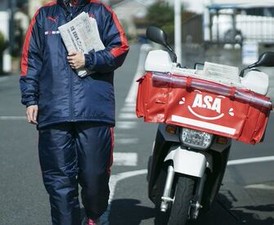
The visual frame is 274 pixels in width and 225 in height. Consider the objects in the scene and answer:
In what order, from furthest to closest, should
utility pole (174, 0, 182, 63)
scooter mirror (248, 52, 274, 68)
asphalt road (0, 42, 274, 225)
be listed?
utility pole (174, 0, 182, 63) < asphalt road (0, 42, 274, 225) < scooter mirror (248, 52, 274, 68)

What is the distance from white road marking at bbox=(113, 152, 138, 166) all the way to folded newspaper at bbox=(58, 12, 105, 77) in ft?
12.4

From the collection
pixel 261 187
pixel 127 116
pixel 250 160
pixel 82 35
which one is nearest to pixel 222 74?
pixel 82 35

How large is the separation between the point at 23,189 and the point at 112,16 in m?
2.81

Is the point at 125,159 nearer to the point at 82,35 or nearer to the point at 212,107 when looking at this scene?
the point at 212,107

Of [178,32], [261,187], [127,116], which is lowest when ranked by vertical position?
[127,116]

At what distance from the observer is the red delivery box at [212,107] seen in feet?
14.7

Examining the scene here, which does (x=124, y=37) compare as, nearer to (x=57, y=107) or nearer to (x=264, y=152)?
(x=57, y=107)

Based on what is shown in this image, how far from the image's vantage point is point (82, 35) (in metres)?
4.37

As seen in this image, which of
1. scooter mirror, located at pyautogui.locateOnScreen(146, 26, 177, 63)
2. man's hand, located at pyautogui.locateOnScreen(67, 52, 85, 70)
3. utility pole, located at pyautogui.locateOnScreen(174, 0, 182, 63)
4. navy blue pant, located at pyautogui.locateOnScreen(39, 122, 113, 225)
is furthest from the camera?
utility pole, located at pyautogui.locateOnScreen(174, 0, 182, 63)

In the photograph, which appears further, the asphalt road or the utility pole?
the utility pole

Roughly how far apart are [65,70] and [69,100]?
0.20 metres

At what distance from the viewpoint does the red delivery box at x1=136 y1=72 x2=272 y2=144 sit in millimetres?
4477

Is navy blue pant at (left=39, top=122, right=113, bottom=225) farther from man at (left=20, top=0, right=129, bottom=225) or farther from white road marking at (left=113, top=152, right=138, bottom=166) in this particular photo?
white road marking at (left=113, top=152, right=138, bottom=166)

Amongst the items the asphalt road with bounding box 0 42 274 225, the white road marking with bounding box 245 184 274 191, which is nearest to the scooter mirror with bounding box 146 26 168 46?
the asphalt road with bounding box 0 42 274 225
